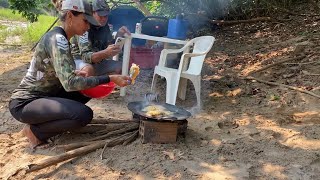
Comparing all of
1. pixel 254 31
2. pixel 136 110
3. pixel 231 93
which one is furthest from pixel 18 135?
pixel 254 31

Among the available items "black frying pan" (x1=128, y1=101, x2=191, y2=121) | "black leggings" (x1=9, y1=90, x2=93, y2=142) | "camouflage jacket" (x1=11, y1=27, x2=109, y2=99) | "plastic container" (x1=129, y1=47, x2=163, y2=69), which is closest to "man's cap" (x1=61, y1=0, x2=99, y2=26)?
"camouflage jacket" (x1=11, y1=27, x2=109, y2=99)

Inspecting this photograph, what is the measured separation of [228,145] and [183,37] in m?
2.87

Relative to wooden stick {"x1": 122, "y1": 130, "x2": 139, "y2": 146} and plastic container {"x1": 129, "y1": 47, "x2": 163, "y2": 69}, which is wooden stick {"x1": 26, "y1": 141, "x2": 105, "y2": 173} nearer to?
wooden stick {"x1": 122, "y1": 130, "x2": 139, "y2": 146}

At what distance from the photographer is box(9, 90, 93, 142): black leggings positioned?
358 cm

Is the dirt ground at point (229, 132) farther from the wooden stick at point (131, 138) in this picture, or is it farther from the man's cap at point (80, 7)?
the man's cap at point (80, 7)

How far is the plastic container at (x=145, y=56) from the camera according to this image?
6418mm

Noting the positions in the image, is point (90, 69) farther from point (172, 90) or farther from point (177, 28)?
point (177, 28)

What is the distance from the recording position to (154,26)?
263 inches

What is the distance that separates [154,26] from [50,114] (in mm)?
3481

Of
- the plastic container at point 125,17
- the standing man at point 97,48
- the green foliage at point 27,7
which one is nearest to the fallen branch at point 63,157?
the standing man at point 97,48

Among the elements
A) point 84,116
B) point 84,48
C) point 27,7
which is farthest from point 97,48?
point 27,7

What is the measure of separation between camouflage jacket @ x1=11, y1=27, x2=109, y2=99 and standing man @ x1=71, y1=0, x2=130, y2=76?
0.70 meters

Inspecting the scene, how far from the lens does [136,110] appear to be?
12.7 ft

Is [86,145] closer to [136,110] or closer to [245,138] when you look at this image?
[136,110]
